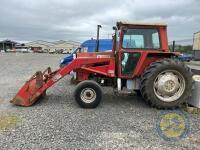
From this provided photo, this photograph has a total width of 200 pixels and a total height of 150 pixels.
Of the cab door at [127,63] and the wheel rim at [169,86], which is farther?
the cab door at [127,63]

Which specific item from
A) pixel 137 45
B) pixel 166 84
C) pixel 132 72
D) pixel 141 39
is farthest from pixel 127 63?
pixel 166 84

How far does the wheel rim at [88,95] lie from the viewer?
704cm

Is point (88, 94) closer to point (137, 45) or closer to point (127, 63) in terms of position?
point (127, 63)

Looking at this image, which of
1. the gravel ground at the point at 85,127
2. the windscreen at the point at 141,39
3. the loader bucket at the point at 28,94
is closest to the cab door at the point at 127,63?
the windscreen at the point at 141,39

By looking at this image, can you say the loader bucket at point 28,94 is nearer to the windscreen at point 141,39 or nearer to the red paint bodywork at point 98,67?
the red paint bodywork at point 98,67

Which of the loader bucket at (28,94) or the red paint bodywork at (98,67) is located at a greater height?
the red paint bodywork at (98,67)

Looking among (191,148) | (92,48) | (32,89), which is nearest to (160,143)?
(191,148)

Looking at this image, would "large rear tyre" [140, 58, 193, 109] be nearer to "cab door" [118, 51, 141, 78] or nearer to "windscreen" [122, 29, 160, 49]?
"cab door" [118, 51, 141, 78]

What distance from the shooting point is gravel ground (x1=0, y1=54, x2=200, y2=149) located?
4.59 m

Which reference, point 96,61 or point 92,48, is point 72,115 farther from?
point 92,48

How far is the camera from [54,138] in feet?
15.7

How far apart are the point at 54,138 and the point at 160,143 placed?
190 centimetres

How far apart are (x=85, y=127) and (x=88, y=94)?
1.69 metres

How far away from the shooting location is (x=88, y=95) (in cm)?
707
